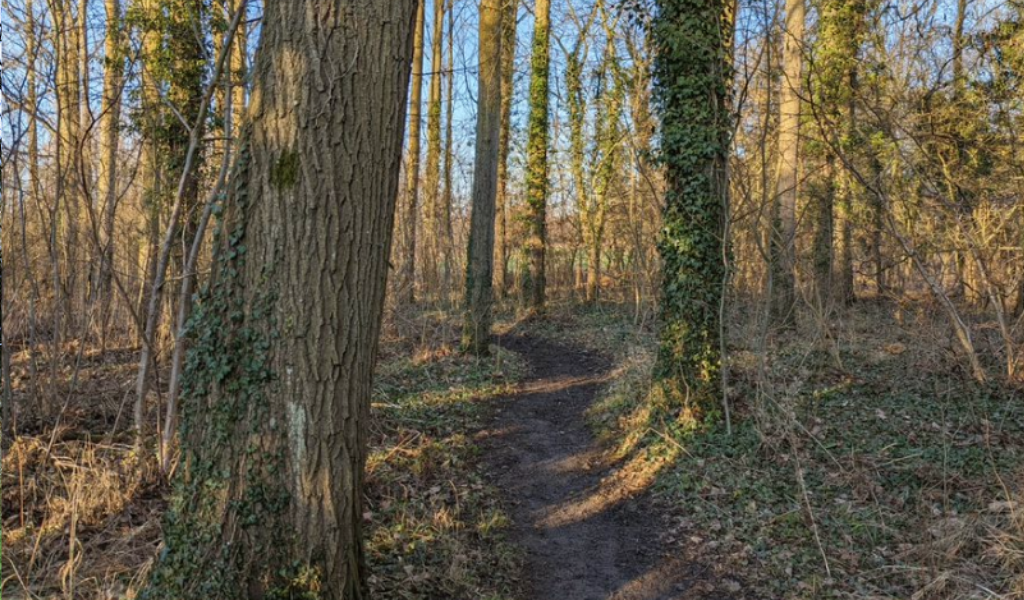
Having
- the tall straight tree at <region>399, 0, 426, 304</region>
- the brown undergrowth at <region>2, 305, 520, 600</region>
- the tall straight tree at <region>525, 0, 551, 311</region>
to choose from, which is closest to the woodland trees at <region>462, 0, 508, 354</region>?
the tall straight tree at <region>399, 0, 426, 304</region>

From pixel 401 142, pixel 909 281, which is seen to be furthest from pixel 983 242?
pixel 401 142

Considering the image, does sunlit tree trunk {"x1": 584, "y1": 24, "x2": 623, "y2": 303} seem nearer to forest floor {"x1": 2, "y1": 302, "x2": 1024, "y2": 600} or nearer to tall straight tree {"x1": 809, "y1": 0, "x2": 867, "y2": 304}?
tall straight tree {"x1": 809, "y1": 0, "x2": 867, "y2": 304}

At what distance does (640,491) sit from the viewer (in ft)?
20.2

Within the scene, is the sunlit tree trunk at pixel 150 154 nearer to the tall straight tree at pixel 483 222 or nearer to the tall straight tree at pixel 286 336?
the tall straight tree at pixel 286 336

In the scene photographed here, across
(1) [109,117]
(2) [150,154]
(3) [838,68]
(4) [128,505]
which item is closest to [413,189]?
(1) [109,117]

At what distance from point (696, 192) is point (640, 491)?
3.41 m

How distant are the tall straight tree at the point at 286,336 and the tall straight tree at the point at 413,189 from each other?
31.0 feet

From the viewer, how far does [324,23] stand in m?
3.01

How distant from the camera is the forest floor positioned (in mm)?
4168

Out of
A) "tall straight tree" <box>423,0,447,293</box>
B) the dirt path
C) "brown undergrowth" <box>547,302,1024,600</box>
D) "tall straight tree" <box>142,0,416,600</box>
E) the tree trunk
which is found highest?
"tall straight tree" <box>423,0,447,293</box>

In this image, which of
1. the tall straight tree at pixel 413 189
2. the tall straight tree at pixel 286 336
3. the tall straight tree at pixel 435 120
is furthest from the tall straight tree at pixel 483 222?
the tall straight tree at pixel 286 336

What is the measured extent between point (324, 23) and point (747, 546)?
478cm

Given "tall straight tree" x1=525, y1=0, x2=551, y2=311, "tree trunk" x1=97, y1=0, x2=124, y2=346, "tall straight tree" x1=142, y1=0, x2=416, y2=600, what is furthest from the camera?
"tall straight tree" x1=525, y1=0, x2=551, y2=311

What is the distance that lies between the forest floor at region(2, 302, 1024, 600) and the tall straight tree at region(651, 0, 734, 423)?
0.57 metres
